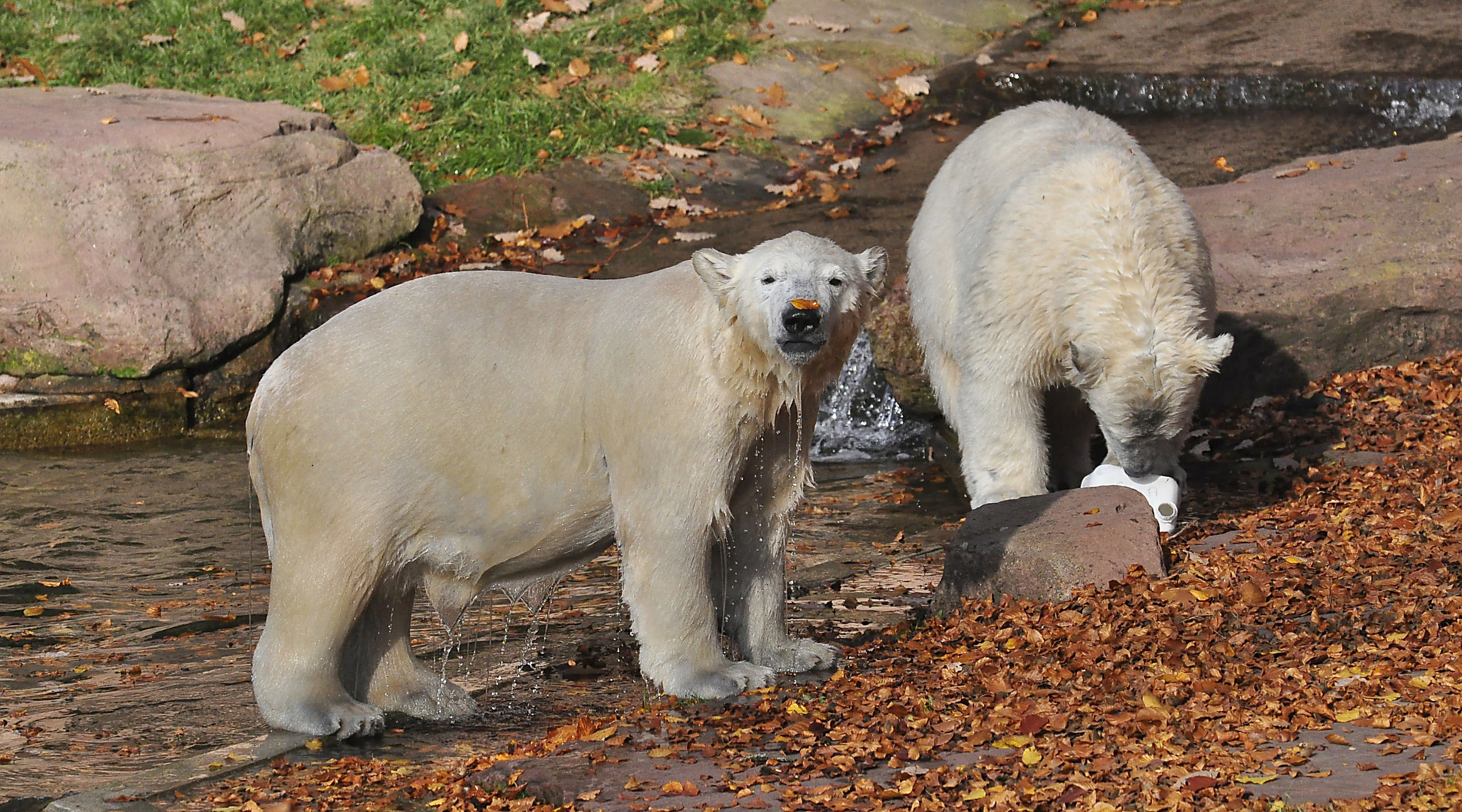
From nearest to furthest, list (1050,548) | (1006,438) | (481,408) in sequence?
(481,408) < (1050,548) < (1006,438)

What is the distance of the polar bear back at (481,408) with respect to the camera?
483 centimetres

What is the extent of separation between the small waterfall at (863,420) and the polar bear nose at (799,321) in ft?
17.2

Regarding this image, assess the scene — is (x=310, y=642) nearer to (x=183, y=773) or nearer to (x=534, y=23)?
(x=183, y=773)

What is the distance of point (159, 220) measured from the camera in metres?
10.4

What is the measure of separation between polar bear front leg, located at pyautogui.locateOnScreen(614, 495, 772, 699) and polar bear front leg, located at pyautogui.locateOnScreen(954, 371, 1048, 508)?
2209mm

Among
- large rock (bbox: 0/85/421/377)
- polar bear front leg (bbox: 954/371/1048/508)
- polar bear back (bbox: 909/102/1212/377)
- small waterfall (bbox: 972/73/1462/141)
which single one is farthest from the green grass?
polar bear front leg (bbox: 954/371/1048/508)

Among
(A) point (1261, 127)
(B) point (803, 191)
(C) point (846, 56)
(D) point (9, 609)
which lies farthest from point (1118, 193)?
(C) point (846, 56)

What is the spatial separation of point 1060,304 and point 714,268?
230 centimetres

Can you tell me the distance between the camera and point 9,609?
6.47 m

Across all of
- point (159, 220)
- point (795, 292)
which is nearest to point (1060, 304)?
point (795, 292)

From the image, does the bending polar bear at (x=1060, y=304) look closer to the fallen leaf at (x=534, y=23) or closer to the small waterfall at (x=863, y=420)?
the small waterfall at (x=863, y=420)

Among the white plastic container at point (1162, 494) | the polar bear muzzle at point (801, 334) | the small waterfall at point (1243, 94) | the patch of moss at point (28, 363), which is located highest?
the polar bear muzzle at point (801, 334)

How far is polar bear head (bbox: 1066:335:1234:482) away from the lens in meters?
6.07

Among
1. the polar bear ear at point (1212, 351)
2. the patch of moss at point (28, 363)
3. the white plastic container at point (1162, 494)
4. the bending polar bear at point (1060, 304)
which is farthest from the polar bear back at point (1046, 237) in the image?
the patch of moss at point (28, 363)
